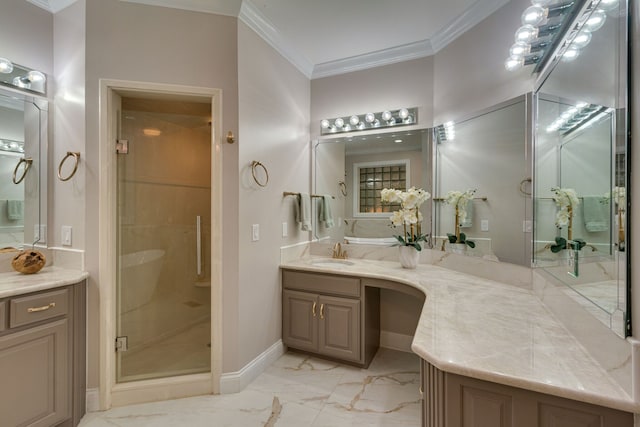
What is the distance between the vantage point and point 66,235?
1.92m

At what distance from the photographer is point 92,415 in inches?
71.4

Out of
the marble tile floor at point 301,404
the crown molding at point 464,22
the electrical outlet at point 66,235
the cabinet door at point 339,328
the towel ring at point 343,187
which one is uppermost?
the crown molding at point 464,22

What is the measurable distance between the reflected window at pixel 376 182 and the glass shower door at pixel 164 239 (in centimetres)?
143

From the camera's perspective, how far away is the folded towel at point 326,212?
2.93 metres

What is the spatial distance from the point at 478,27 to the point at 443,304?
79.3 inches

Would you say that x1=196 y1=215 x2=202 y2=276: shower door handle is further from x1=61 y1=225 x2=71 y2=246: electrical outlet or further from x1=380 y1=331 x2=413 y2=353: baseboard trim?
x1=380 y1=331 x2=413 y2=353: baseboard trim

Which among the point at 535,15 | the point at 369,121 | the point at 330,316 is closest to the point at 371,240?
the point at 330,316

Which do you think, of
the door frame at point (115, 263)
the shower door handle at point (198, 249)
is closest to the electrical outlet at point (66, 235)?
the door frame at point (115, 263)

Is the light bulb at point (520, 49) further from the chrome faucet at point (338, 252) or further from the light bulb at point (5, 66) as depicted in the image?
the light bulb at point (5, 66)

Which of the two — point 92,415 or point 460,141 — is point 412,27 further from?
point 92,415

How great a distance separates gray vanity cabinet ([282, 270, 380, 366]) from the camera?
231 cm

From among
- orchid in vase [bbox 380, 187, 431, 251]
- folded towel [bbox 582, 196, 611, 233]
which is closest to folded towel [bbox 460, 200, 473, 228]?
orchid in vase [bbox 380, 187, 431, 251]

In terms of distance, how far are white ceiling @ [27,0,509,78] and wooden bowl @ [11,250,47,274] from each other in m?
1.66

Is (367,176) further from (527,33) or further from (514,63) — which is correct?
(527,33)
